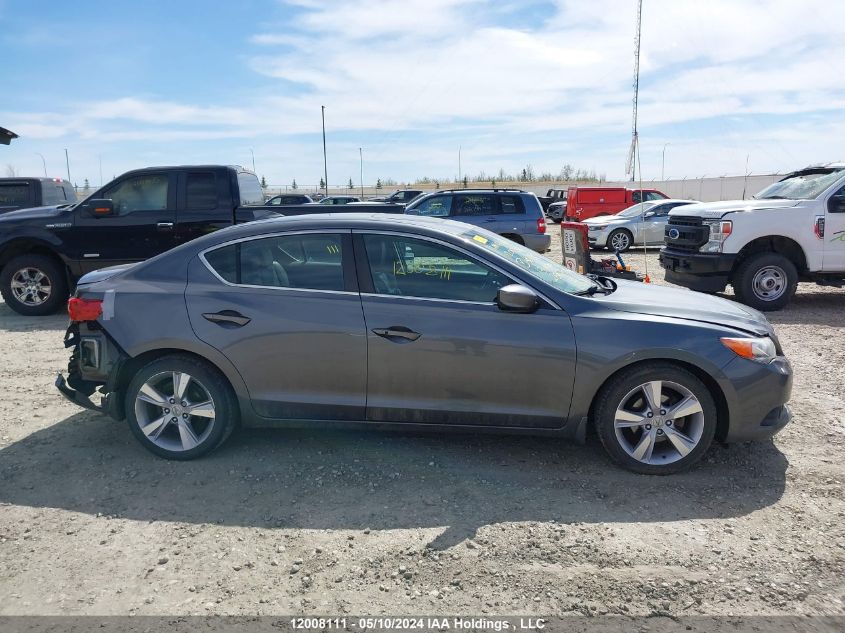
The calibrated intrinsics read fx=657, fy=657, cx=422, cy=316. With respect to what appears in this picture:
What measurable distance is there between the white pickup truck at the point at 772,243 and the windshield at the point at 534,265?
542 cm

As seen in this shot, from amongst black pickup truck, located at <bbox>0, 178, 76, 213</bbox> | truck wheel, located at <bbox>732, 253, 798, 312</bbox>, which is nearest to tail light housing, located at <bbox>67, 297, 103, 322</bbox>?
truck wheel, located at <bbox>732, 253, 798, 312</bbox>

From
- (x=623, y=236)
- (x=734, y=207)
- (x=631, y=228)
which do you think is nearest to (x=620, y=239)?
(x=623, y=236)

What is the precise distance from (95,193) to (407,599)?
329 inches

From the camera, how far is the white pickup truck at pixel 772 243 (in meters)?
9.05

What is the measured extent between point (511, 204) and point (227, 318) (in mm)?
10191

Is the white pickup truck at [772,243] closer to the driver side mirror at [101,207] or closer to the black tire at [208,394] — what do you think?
the black tire at [208,394]

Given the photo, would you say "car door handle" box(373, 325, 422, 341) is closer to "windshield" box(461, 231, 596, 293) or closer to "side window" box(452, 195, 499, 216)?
"windshield" box(461, 231, 596, 293)

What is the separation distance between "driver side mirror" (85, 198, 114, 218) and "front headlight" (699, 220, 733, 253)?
836 centimetres

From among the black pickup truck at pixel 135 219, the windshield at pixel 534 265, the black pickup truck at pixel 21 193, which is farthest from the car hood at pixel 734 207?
the black pickup truck at pixel 21 193

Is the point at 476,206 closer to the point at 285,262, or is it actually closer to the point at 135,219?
the point at 135,219

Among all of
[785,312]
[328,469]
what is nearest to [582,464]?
[328,469]

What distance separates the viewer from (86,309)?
4.29m

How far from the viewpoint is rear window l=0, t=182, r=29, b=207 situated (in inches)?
516

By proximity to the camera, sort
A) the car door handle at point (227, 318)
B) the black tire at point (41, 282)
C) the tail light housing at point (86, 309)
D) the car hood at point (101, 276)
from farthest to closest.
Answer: the black tire at point (41, 282) → the car hood at point (101, 276) → the tail light housing at point (86, 309) → the car door handle at point (227, 318)
